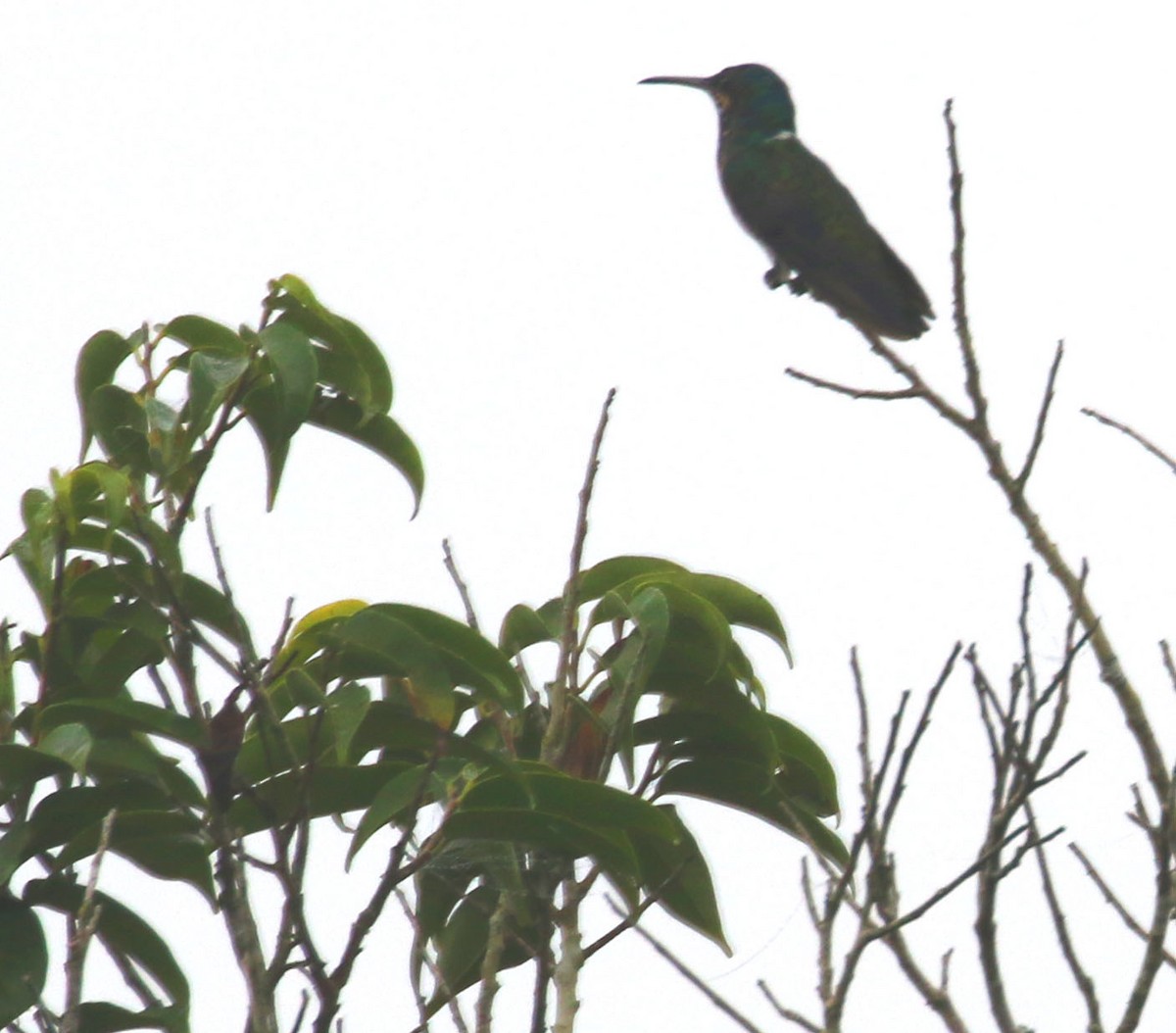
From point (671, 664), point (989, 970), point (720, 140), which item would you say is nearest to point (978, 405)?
point (671, 664)

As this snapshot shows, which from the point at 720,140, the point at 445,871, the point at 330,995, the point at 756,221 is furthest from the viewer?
the point at 720,140

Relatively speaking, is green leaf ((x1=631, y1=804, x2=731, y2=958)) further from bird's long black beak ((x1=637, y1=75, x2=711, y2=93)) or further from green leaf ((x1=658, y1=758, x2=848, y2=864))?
Answer: bird's long black beak ((x1=637, y1=75, x2=711, y2=93))

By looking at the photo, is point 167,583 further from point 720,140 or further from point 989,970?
point 720,140

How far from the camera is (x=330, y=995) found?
5.88 feet

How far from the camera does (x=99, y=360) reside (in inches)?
91.8

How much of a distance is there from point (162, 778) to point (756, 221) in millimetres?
4570

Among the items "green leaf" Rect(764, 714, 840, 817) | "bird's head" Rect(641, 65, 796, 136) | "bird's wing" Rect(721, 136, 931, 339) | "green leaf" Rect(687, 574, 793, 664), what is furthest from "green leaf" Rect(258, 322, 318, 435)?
"bird's head" Rect(641, 65, 796, 136)

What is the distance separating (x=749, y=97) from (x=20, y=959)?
604 centimetres

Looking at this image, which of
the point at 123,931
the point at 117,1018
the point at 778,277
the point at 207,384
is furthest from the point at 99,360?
the point at 778,277

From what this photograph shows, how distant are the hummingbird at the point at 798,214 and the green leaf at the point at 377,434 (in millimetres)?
2730

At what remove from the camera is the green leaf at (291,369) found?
7.09ft

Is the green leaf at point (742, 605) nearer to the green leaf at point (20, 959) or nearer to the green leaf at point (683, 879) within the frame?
the green leaf at point (683, 879)

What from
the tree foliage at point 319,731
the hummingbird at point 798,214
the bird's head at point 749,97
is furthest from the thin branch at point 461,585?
the bird's head at point 749,97

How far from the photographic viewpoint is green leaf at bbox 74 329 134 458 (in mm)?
2328
